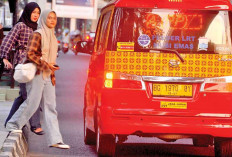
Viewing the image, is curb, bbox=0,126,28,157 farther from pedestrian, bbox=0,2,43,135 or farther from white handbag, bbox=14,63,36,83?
white handbag, bbox=14,63,36,83

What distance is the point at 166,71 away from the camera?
29.3 feet

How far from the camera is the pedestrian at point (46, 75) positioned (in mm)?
9411

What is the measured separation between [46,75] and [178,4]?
69.9 inches

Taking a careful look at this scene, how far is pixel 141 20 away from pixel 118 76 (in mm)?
667

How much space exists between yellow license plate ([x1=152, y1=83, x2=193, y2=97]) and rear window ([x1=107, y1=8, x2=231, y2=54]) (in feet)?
1.30

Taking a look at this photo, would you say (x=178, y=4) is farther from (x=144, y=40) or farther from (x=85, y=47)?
(x=85, y=47)

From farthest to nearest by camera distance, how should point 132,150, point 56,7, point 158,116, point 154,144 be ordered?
point 56,7
point 154,144
point 132,150
point 158,116

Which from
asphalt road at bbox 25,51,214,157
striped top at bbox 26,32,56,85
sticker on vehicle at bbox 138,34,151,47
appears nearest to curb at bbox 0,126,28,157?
asphalt road at bbox 25,51,214,157

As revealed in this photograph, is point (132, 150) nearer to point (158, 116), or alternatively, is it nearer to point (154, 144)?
point (154, 144)

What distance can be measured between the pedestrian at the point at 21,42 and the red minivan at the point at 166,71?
6.71 feet

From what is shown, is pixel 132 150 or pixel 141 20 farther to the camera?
pixel 132 150

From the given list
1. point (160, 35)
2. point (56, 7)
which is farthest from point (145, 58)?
point (56, 7)

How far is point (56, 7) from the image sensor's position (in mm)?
43312

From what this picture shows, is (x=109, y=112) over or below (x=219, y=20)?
below
